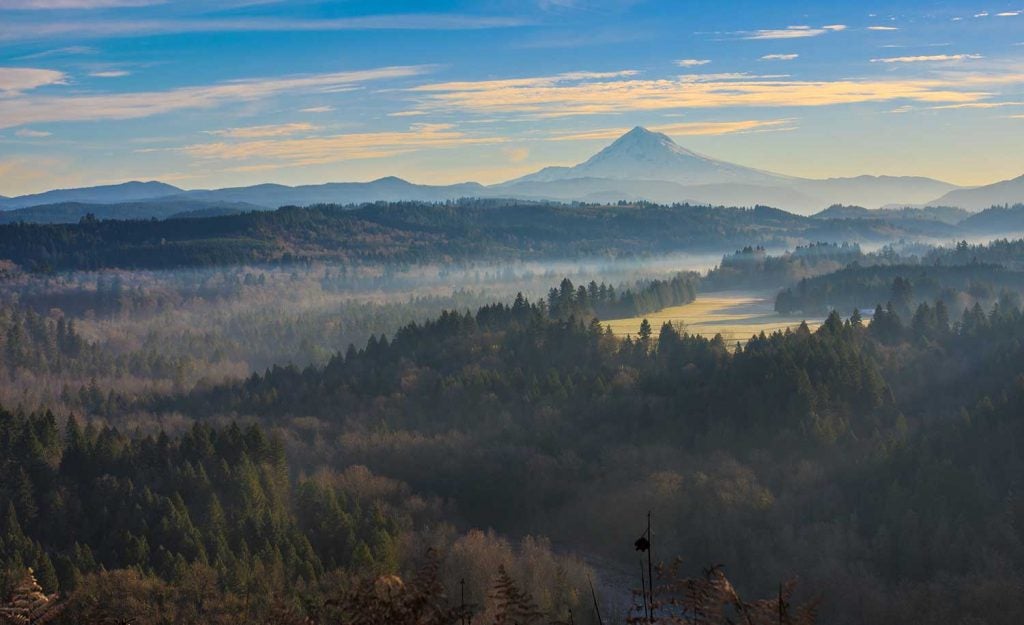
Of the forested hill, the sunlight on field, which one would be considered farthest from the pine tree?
the sunlight on field

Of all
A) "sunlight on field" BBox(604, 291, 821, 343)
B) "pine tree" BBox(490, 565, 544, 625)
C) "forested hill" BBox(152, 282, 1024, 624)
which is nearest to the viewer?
"pine tree" BBox(490, 565, 544, 625)

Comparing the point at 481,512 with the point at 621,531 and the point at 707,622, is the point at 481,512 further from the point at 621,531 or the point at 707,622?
the point at 707,622

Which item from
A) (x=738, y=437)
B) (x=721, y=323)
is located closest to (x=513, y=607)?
(x=738, y=437)

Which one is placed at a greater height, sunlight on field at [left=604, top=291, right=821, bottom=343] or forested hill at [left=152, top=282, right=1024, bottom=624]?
sunlight on field at [left=604, top=291, right=821, bottom=343]

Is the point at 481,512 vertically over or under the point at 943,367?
under

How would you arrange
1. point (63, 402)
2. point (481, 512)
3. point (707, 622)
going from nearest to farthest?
1. point (707, 622)
2. point (481, 512)
3. point (63, 402)

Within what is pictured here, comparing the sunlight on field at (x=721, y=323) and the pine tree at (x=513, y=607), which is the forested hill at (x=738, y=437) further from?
the pine tree at (x=513, y=607)

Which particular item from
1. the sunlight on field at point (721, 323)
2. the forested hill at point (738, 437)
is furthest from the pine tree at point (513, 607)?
the sunlight on field at point (721, 323)

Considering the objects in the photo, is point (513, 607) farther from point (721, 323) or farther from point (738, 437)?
point (721, 323)

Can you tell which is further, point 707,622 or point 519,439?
point 519,439

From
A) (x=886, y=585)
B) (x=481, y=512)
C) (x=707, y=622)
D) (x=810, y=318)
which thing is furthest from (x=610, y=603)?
(x=810, y=318)

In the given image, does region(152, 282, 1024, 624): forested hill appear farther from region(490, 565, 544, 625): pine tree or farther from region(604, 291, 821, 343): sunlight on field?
region(490, 565, 544, 625): pine tree
